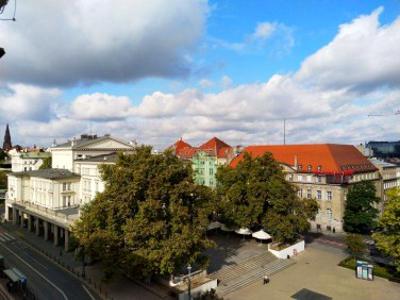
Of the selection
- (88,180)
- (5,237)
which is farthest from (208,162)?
(5,237)

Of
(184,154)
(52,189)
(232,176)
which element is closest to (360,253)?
(232,176)

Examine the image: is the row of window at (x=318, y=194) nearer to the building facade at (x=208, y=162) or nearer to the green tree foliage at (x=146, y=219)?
the building facade at (x=208, y=162)

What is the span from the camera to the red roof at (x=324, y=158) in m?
70.1

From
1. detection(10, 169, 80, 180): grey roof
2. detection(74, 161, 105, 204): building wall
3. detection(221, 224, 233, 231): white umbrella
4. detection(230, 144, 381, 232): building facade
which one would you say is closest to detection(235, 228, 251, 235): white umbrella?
detection(221, 224, 233, 231): white umbrella

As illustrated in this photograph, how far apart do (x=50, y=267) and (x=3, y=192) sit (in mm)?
56779

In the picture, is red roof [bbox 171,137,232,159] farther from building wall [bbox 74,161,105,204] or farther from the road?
the road

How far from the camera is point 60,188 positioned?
63.3 meters

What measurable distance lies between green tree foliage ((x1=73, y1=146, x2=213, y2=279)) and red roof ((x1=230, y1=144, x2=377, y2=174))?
1307 inches

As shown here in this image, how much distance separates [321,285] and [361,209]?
86.9 ft

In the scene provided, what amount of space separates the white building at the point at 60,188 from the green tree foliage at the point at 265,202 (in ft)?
68.6

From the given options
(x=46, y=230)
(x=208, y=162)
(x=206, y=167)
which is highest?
(x=208, y=162)

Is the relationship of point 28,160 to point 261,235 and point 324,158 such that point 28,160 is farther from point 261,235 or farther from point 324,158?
point 324,158

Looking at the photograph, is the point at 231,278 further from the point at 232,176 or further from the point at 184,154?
the point at 184,154

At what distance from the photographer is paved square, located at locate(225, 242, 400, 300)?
3691 cm
